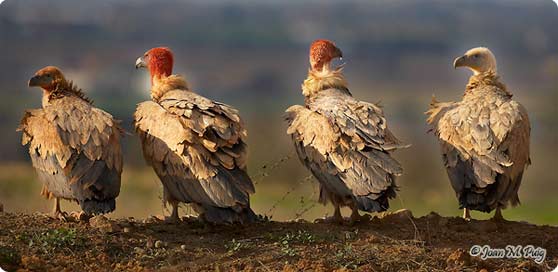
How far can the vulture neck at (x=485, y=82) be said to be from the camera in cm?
1290

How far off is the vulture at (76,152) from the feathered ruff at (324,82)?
2810mm

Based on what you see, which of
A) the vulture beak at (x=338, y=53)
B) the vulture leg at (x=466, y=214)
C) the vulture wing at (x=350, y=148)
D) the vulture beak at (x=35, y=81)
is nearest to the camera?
the vulture wing at (x=350, y=148)

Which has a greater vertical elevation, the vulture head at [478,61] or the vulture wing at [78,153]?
the vulture head at [478,61]

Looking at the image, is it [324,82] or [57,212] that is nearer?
[57,212]

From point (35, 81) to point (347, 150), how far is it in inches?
166

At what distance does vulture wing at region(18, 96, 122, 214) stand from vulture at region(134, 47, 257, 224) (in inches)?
19.7

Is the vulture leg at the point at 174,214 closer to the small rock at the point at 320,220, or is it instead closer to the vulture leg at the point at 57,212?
the vulture leg at the point at 57,212

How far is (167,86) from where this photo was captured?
492 inches

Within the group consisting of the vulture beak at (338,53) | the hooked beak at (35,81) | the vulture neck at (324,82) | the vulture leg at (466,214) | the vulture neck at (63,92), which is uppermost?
the vulture beak at (338,53)

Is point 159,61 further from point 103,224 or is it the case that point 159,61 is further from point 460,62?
point 460,62

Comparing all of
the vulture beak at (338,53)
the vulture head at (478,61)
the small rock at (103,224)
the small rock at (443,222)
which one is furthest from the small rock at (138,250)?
the vulture head at (478,61)

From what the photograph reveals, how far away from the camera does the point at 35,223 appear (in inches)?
421

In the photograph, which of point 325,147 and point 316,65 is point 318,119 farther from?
point 316,65

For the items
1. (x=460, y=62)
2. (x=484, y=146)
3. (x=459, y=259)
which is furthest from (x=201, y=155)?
(x=460, y=62)
